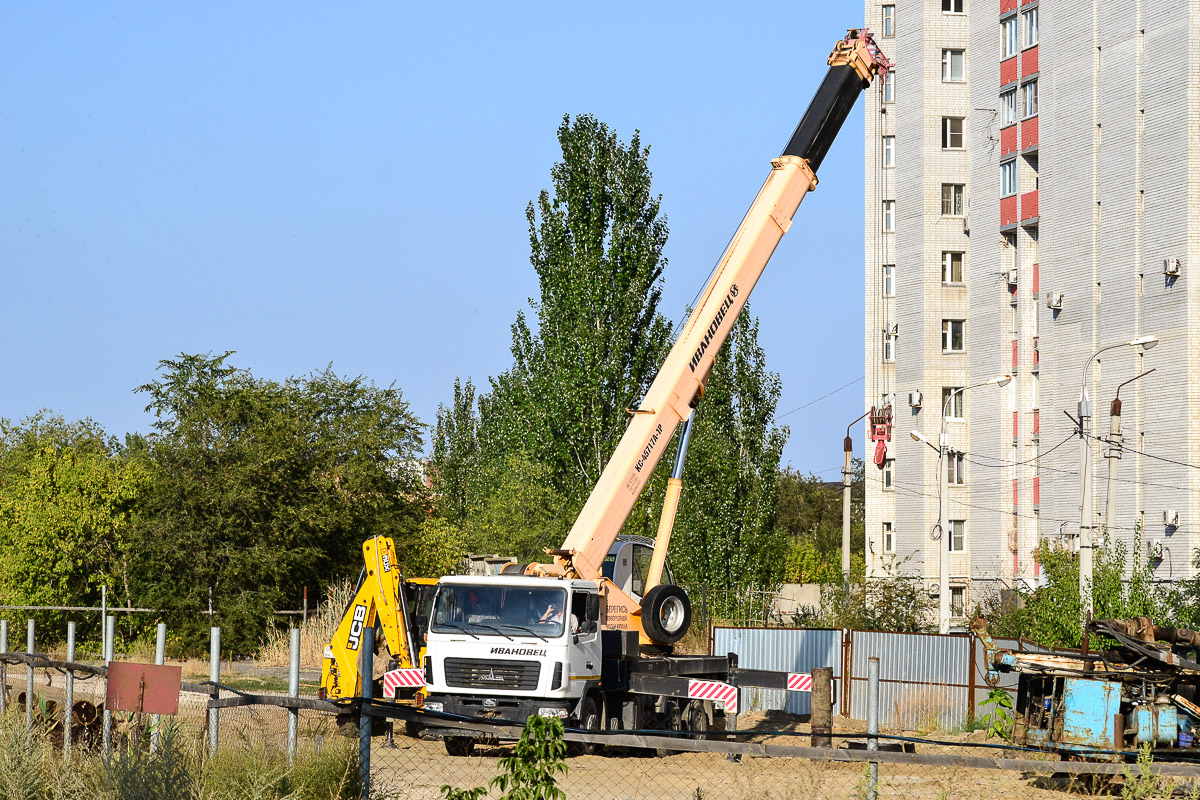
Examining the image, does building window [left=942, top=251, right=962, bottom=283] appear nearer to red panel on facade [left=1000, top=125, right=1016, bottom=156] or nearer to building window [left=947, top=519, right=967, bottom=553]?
red panel on facade [left=1000, top=125, right=1016, bottom=156]

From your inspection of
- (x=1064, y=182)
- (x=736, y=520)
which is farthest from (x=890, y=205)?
(x=736, y=520)

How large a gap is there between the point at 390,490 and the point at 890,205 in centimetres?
3012

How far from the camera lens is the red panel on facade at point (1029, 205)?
1969 inches

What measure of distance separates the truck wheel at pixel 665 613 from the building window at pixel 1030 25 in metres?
37.7

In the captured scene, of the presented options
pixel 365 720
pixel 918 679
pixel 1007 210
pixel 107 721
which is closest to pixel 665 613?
pixel 918 679

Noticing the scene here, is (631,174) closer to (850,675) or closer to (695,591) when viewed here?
(695,591)

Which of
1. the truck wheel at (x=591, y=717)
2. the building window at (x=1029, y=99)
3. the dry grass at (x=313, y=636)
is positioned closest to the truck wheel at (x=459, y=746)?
the truck wheel at (x=591, y=717)

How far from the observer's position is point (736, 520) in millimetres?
38062

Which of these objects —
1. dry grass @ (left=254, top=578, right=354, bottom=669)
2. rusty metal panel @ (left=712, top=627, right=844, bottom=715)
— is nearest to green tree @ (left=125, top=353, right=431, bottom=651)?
dry grass @ (left=254, top=578, right=354, bottom=669)

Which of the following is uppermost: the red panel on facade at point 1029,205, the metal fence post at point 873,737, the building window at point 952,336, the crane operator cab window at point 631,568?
the red panel on facade at point 1029,205

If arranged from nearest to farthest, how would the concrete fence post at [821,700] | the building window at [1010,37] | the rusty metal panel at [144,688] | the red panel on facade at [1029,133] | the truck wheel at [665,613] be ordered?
the rusty metal panel at [144,688], the concrete fence post at [821,700], the truck wheel at [665,613], the red panel on facade at [1029,133], the building window at [1010,37]

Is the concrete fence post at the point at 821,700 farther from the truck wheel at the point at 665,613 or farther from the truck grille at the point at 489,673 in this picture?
the truck wheel at the point at 665,613

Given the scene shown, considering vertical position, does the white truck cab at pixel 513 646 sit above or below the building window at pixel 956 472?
below

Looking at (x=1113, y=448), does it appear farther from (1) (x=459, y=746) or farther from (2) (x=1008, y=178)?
(1) (x=459, y=746)
